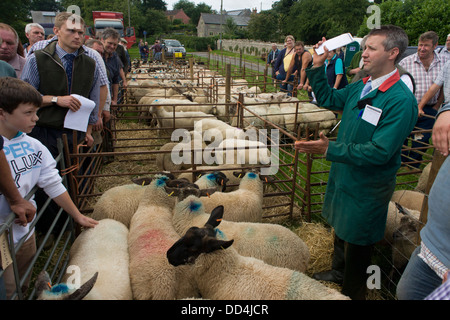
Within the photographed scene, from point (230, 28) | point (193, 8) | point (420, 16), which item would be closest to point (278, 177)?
point (420, 16)

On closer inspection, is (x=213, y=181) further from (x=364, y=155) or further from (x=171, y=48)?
(x=171, y=48)

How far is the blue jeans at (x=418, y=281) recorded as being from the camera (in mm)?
1742

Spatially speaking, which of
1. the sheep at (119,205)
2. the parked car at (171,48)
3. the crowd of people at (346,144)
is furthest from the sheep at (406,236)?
the parked car at (171,48)

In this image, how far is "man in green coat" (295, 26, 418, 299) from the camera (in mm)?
2221

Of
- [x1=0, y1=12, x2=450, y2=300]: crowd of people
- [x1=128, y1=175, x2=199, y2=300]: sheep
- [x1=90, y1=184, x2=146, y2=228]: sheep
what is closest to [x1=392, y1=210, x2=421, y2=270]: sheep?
[x1=0, y1=12, x2=450, y2=300]: crowd of people

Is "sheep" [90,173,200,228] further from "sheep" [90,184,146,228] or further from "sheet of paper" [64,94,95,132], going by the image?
"sheet of paper" [64,94,95,132]

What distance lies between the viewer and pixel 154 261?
2551mm

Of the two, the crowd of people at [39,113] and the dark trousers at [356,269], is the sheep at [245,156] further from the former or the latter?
the dark trousers at [356,269]

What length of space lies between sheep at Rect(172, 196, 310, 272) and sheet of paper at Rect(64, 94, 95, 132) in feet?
4.85

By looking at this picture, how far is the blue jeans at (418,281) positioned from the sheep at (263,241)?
1.09m

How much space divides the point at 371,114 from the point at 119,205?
8.98 ft
